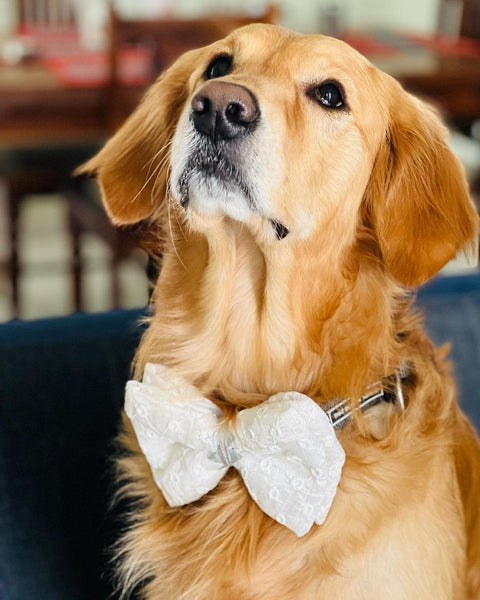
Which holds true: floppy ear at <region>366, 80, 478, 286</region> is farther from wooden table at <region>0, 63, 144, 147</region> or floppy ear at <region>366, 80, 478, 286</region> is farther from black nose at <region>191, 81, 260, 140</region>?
wooden table at <region>0, 63, 144, 147</region>

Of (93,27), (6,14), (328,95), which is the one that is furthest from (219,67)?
(6,14)

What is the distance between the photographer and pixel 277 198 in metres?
0.94

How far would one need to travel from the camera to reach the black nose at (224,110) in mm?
869

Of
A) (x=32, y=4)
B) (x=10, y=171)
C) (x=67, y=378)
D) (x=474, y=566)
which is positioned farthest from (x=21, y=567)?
(x=32, y=4)

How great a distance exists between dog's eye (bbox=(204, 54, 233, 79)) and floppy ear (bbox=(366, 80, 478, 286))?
219mm

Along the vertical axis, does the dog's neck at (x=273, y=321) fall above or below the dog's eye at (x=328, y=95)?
below

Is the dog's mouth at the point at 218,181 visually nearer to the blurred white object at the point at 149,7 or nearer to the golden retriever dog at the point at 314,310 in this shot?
the golden retriever dog at the point at 314,310

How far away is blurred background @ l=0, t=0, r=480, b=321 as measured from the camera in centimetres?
245

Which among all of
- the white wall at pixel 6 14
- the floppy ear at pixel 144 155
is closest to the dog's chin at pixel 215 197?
the floppy ear at pixel 144 155

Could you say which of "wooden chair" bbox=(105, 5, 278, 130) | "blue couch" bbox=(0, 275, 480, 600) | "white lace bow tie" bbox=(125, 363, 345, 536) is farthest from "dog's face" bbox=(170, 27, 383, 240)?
"wooden chair" bbox=(105, 5, 278, 130)

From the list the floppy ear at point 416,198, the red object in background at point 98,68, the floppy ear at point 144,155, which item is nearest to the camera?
the floppy ear at point 416,198

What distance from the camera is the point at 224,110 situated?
886 millimetres

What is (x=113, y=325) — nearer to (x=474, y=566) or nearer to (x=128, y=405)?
(x=128, y=405)

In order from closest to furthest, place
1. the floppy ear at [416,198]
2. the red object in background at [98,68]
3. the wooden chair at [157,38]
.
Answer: the floppy ear at [416,198] < the wooden chair at [157,38] < the red object in background at [98,68]
